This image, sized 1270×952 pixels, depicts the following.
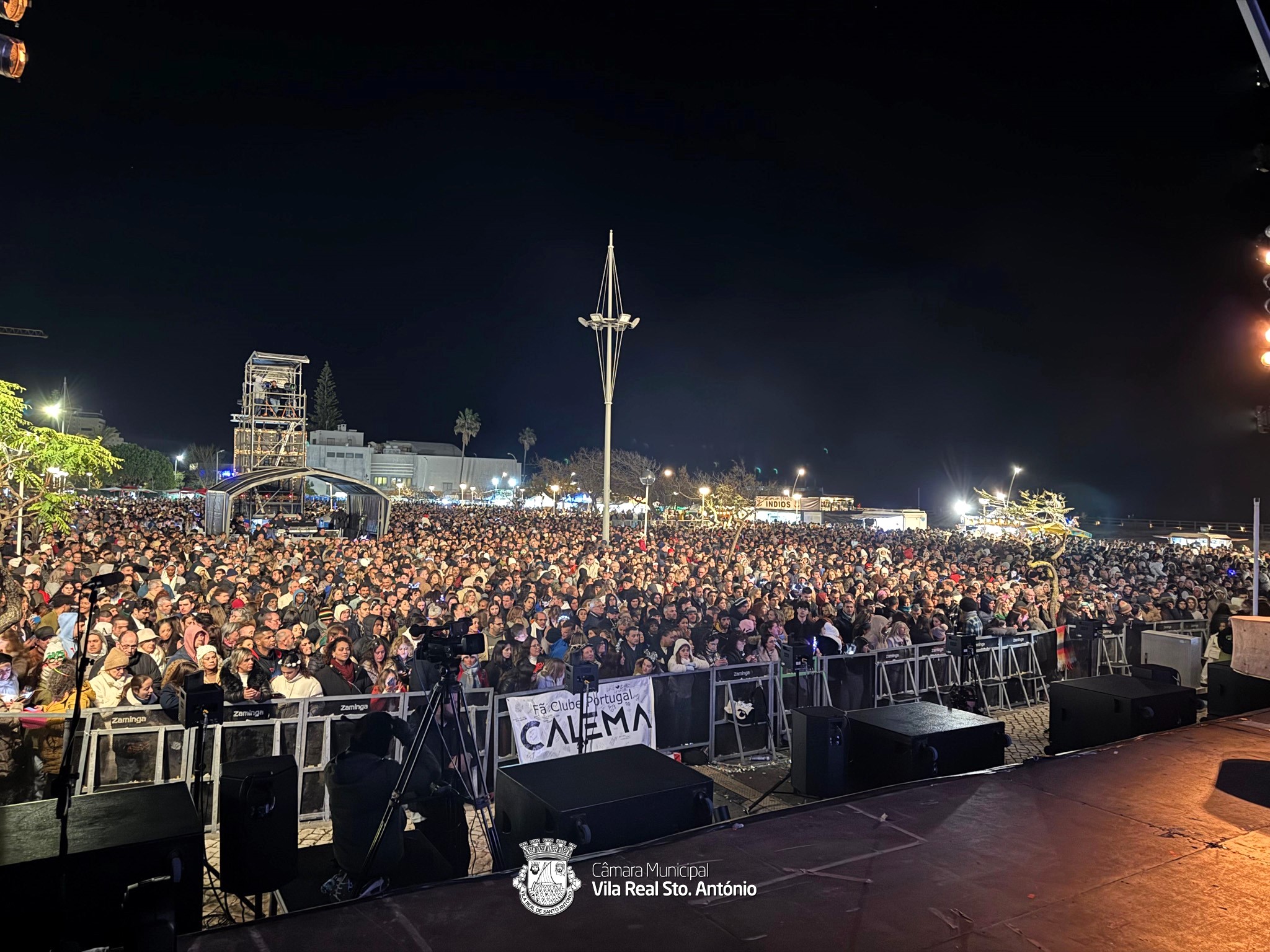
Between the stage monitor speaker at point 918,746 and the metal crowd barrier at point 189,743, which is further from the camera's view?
the metal crowd barrier at point 189,743

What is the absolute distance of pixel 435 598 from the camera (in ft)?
40.6

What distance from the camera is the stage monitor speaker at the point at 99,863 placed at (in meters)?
2.93

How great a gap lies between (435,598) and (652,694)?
5954 mm

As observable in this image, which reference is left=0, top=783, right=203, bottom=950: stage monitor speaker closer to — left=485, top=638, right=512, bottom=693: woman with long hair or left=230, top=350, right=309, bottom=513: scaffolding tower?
left=485, top=638, right=512, bottom=693: woman with long hair

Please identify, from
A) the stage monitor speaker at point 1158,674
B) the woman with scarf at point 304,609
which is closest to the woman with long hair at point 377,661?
the woman with scarf at point 304,609

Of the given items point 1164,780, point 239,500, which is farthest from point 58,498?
point 239,500

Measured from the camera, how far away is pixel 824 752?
18.5ft

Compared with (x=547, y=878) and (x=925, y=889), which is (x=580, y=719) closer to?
(x=547, y=878)

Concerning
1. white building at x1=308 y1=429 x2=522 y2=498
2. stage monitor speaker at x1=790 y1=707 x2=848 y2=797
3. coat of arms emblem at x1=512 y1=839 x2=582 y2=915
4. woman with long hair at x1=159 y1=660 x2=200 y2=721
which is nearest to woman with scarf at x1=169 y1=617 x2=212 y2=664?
woman with long hair at x1=159 y1=660 x2=200 y2=721

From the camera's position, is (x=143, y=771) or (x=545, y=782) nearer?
(x=545, y=782)

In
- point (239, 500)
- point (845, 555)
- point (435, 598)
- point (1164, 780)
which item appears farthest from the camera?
point (239, 500)

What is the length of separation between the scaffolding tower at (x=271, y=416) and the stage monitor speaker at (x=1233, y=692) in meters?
44.4

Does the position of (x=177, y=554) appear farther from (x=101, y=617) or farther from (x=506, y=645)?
(x=506, y=645)

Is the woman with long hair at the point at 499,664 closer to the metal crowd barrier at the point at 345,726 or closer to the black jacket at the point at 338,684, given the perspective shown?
the metal crowd barrier at the point at 345,726
